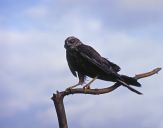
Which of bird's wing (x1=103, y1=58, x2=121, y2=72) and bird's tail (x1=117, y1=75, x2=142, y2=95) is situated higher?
bird's wing (x1=103, y1=58, x2=121, y2=72)

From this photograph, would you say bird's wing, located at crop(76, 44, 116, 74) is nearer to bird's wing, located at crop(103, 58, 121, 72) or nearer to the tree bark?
bird's wing, located at crop(103, 58, 121, 72)

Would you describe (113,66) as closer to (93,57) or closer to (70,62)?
(93,57)

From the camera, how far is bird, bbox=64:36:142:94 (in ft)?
38.4

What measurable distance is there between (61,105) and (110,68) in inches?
97.9

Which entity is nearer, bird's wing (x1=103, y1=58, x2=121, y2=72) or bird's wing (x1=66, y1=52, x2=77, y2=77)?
bird's wing (x1=103, y1=58, x2=121, y2=72)

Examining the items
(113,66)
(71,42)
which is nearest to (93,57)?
(113,66)

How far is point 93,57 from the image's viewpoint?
39.2 feet

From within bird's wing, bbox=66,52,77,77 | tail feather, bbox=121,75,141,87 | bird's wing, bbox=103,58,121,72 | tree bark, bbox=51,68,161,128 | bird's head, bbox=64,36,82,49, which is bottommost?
tree bark, bbox=51,68,161,128

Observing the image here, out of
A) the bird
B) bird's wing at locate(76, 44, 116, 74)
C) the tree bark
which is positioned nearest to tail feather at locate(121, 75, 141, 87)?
the tree bark

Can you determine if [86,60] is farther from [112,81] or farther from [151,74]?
[151,74]

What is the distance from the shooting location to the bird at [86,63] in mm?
11711

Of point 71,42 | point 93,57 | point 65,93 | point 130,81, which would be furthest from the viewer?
point 71,42

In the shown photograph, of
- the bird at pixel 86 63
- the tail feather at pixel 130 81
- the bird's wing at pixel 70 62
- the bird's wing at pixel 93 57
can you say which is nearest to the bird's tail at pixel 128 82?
the tail feather at pixel 130 81

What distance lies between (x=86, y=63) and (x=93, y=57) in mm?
248
